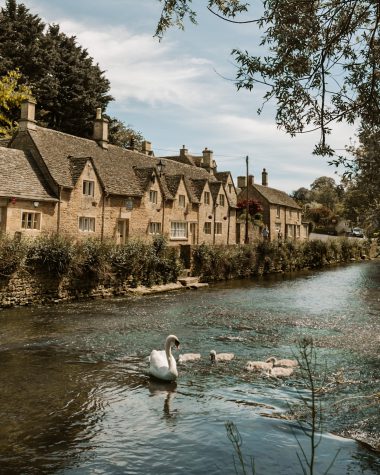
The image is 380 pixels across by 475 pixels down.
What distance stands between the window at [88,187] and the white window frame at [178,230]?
30.7 ft

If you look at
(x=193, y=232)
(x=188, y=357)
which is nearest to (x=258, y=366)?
(x=188, y=357)

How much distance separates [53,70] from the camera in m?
48.5

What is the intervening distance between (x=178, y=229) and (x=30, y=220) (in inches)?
589

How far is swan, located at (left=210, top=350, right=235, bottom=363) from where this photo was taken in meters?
12.5

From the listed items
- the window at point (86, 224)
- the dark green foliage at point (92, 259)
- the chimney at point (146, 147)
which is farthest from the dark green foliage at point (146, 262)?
the chimney at point (146, 147)

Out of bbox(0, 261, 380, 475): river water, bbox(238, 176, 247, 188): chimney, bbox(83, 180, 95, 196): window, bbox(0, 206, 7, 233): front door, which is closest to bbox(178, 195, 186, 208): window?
bbox(83, 180, 95, 196): window

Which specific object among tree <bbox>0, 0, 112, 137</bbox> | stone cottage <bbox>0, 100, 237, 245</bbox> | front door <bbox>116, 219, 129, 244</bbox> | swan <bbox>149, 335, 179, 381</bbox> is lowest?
swan <bbox>149, 335, 179, 381</bbox>

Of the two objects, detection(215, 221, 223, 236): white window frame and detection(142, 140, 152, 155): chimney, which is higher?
detection(142, 140, 152, 155): chimney

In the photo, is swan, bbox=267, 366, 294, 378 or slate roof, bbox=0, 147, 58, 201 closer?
swan, bbox=267, 366, 294, 378

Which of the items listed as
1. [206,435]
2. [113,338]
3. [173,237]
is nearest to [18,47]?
[173,237]

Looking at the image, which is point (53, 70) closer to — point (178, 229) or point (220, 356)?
point (178, 229)

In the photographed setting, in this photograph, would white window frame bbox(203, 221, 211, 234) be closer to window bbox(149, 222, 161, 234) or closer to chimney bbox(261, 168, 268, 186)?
window bbox(149, 222, 161, 234)

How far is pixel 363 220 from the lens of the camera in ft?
23.6

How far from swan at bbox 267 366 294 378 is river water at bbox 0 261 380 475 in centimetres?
22
